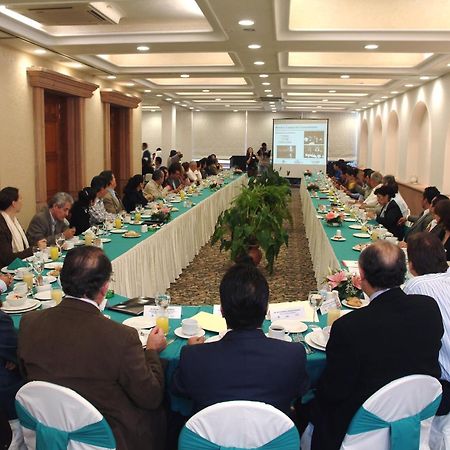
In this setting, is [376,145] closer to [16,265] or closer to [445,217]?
[445,217]

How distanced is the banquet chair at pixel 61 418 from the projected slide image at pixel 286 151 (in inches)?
571

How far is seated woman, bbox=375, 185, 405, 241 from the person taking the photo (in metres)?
5.66

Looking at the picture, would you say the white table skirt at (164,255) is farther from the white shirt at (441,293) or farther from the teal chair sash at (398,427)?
the teal chair sash at (398,427)

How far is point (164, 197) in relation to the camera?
7.84 m

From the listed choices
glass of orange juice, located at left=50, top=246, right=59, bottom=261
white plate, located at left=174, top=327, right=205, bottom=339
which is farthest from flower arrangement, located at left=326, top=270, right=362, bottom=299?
glass of orange juice, located at left=50, top=246, right=59, bottom=261

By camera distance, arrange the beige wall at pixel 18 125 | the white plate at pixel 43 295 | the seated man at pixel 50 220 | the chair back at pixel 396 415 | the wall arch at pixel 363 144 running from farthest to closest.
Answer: the wall arch at pixel 363 144 → the beige wall at pixel 18 125 → the seated man at pixel 50 220 → the white plate at pixel 43 295 → the chair back at pixel 396 415

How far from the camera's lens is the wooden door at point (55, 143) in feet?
24.5

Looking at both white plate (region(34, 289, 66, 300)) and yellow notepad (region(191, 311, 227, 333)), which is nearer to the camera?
yellow notepad (region(191, 311, 227, 333))

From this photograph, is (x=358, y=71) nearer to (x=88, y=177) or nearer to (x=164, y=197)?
(x=164, y=197)

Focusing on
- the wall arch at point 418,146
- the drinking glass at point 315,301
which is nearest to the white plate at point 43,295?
the drinking glass at point 315,301

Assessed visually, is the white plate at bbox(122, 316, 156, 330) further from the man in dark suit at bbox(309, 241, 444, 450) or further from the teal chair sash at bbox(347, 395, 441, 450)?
the teal chair sash at bbox(347, 395, 441, 450)

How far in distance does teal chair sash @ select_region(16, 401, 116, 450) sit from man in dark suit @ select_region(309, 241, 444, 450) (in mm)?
775

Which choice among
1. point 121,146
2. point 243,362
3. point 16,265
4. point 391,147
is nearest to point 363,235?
point 16,265

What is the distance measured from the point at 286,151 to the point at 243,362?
14497mm
